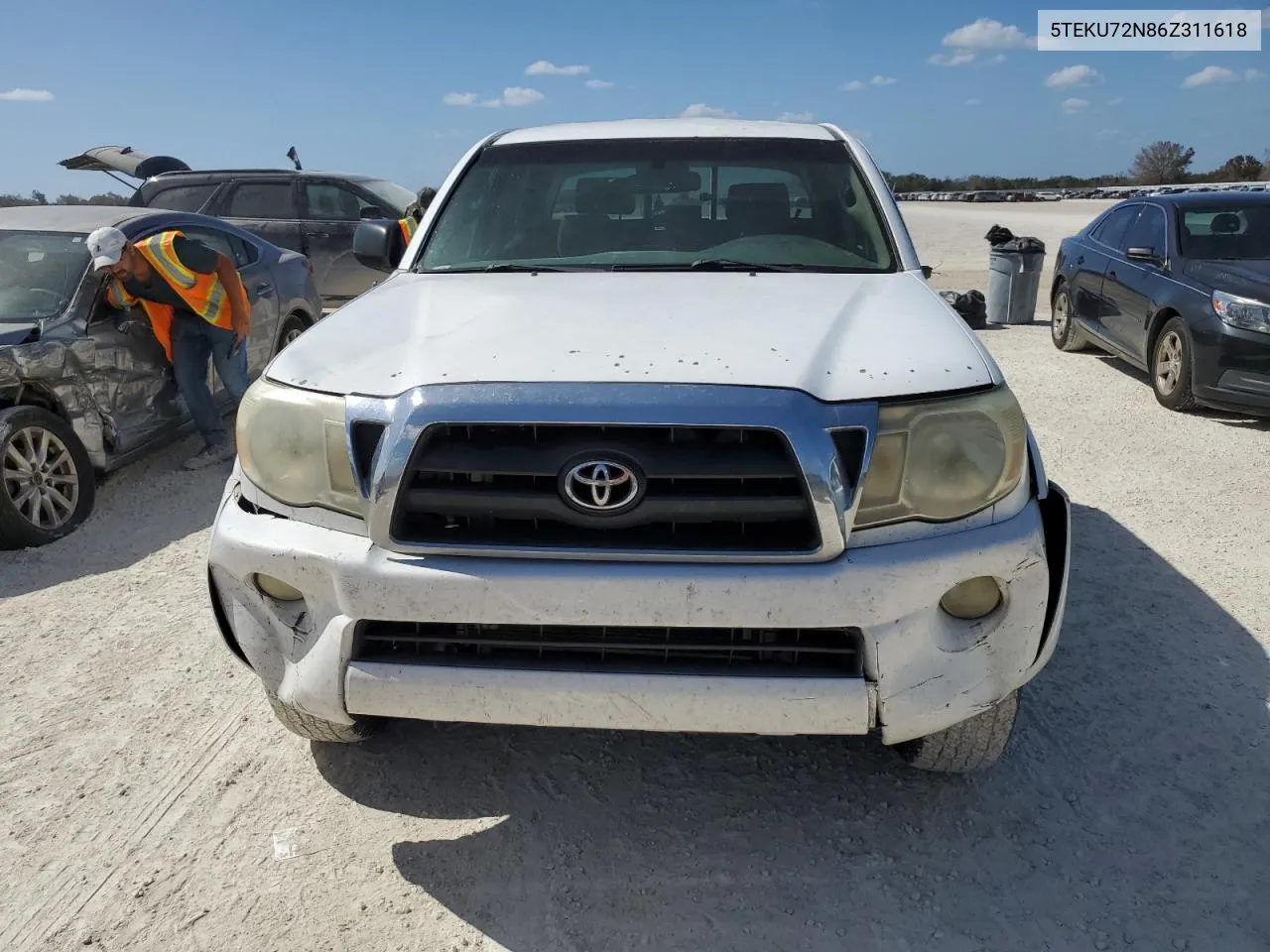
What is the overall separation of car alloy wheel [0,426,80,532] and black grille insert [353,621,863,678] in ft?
11.0

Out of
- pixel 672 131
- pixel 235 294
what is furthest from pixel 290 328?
pixel 672 131

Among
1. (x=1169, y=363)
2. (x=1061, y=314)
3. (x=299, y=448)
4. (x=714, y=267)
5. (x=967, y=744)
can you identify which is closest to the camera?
(x=299, y=448)

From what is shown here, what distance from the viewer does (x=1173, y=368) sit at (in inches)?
280

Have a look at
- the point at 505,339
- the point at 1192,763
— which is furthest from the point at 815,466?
the point at 1192,763

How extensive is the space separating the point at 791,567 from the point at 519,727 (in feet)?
4.35

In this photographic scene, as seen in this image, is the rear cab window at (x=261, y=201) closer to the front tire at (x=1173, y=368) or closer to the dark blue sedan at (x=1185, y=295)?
the dark blue sedan at (x=1185, y=295)

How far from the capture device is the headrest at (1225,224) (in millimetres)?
7445

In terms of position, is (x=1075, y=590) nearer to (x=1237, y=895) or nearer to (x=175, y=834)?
(x=1237, y=895)

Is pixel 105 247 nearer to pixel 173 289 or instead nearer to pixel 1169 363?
pixel 173 289

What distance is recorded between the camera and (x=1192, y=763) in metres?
2.83

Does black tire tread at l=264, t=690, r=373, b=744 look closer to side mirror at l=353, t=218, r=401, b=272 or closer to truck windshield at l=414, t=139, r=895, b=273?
truck windshield at l=414, t=139, r=895, b=273

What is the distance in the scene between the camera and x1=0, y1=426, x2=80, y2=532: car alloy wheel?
4.64 metres

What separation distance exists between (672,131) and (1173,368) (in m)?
5.07

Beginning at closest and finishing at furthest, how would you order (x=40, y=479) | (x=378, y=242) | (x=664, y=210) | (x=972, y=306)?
(x=664, y=210) → (x=378, y=242) → (x=40, y=479) → (x=972, y=306)
